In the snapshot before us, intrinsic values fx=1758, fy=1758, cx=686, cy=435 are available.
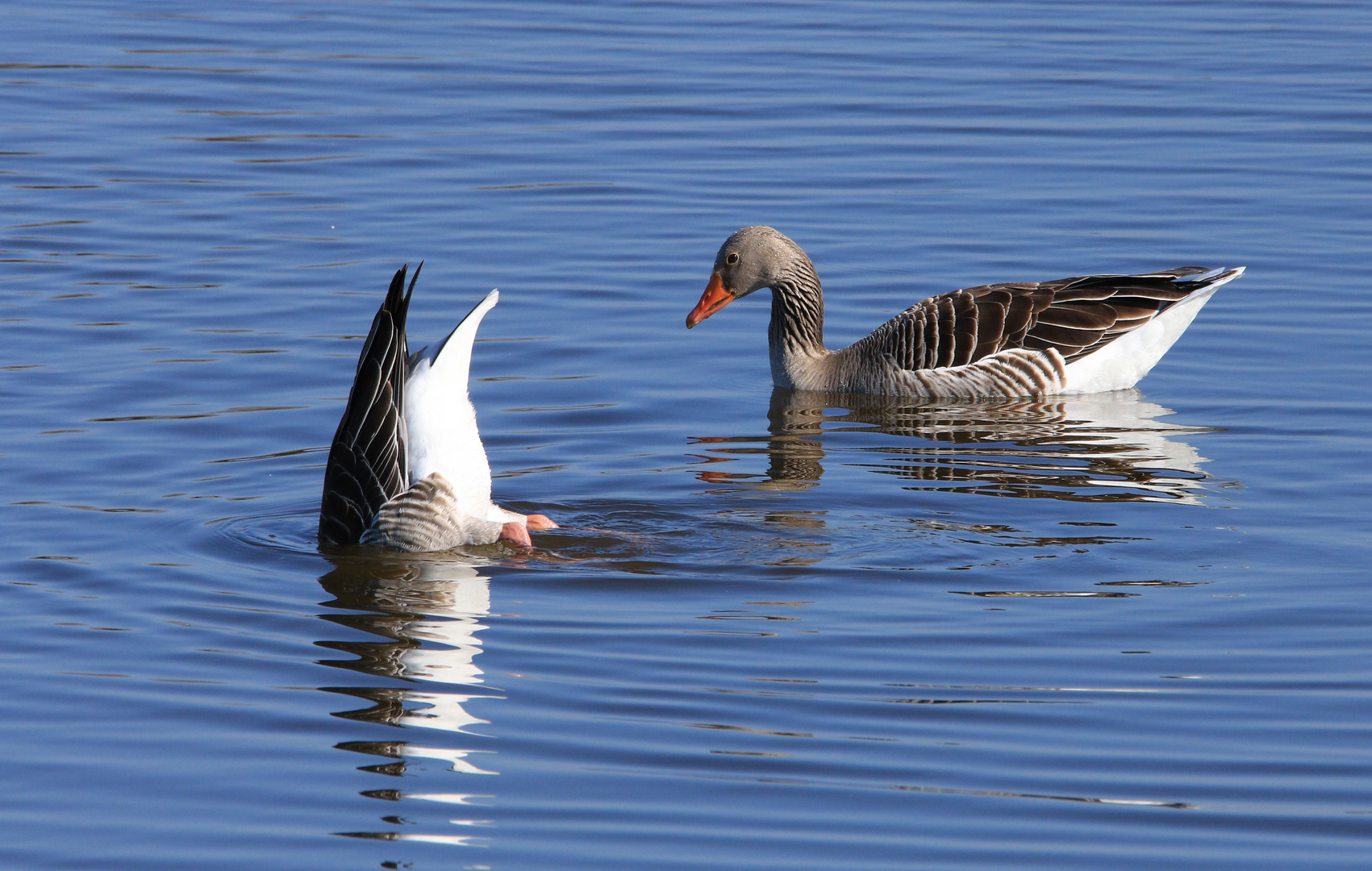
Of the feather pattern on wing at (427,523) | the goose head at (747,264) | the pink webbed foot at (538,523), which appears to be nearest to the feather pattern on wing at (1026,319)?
the goose head at (747,264)

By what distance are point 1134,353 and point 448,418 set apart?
19.2 ft

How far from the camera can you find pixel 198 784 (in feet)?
19.0

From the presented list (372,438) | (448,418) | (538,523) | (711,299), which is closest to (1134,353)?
(711,299)

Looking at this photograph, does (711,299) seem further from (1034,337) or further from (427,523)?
(427,523)

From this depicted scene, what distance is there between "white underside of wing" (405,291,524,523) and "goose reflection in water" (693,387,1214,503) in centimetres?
197

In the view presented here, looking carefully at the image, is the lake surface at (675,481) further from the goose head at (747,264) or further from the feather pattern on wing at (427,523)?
the goose head at (747,264)

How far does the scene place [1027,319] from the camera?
12.1m

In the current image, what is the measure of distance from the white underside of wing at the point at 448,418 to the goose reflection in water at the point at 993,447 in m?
1.97

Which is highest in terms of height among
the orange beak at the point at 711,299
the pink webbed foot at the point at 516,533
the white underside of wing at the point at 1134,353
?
the orange beak at the point at 711,299

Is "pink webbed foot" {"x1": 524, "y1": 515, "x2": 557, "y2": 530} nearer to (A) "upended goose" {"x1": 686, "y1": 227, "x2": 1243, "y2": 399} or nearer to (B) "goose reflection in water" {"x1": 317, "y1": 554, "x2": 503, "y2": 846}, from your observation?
(B) "goose reflection in water" {"x1": 317, "y1": 554, "x2": 503, "y2": 846}

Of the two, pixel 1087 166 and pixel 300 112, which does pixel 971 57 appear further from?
pixel 300 112

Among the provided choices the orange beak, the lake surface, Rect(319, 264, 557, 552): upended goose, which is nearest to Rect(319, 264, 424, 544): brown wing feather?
Rect(319, 264, 557, 552): upended goose

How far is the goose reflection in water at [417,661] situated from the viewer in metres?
5.68

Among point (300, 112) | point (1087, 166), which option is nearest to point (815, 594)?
point (1087, 166)
